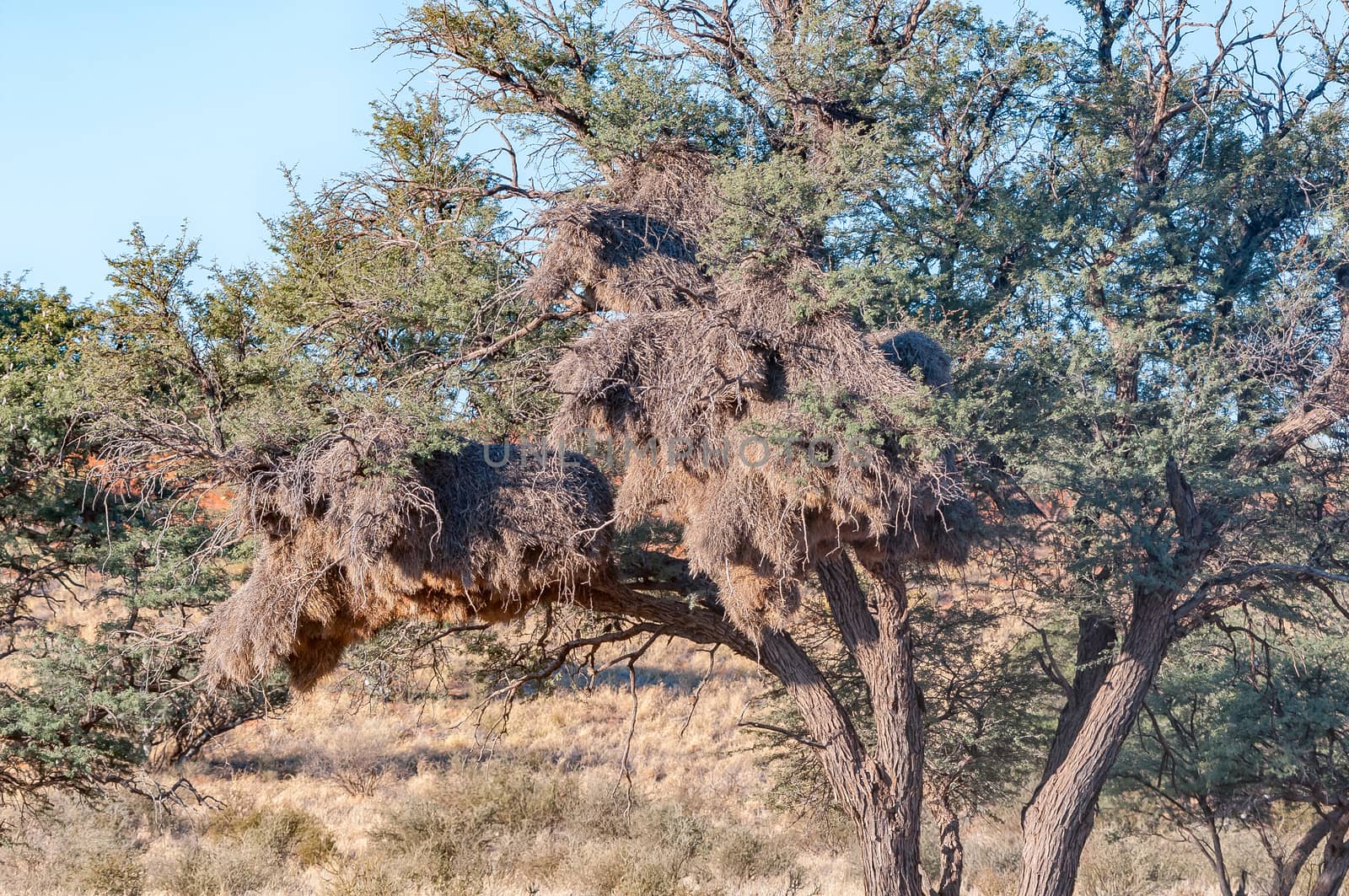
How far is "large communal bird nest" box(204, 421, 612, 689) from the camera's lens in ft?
24.6

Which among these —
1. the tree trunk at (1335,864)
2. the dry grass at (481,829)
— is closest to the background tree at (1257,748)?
the tree trunk at (1335,864)

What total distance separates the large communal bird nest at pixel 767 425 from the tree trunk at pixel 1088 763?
6.67ft

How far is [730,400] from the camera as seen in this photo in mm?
8055

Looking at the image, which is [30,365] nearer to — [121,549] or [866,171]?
[121,549]

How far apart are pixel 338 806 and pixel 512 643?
776 cm

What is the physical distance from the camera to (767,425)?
754 cm

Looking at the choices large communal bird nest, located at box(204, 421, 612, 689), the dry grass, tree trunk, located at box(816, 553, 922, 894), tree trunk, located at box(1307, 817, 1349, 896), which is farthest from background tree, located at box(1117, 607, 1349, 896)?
large communal bird nest, located at box(204, 421, 612, 689)

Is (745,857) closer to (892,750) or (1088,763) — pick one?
(892,750)

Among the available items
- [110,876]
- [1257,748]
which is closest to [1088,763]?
[1257,748]

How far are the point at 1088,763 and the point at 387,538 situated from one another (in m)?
6.16

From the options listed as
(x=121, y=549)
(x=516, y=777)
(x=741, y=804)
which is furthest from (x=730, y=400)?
(x=741, y=804)

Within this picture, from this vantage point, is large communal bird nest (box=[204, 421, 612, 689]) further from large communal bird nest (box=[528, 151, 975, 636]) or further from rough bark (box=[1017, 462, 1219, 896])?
rough bark (box=[1017, 462, 1219, 896])

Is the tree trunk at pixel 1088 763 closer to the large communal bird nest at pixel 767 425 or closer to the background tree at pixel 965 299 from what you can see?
the background tree at pixel 965 299

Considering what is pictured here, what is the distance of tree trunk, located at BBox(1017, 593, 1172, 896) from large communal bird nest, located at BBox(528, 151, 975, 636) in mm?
2034
